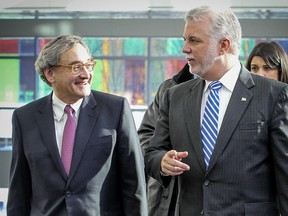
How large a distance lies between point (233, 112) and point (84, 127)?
32.3 inches

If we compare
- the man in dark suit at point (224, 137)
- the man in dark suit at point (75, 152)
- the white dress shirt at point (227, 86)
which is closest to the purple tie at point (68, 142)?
the man in dark suit at point (75, 152)

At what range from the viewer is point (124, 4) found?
7098mm

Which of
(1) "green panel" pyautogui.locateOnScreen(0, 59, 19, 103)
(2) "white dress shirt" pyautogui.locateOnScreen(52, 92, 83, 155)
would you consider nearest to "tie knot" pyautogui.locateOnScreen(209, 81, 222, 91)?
(2) "white dress shirt" pyautogui.locateOnScreen(52, 92, 83, 155)

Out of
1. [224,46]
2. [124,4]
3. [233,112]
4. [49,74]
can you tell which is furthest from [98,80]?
[233,112]

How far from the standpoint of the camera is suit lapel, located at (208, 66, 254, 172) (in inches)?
120

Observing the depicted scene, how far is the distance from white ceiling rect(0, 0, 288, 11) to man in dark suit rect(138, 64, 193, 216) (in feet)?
9.30

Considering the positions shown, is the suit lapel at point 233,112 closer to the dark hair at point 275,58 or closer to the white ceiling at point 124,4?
the dark hair at point 275,58

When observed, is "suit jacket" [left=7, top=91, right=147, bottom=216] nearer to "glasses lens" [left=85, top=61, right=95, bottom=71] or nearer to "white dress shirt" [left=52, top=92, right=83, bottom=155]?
"white dress shirt" [left=52, top=92, right=83, bottom=155]

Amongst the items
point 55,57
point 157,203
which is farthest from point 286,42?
point 55,57

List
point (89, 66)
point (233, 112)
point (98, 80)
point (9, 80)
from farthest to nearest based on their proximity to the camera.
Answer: point (9, 80), point (98, 80), point (89, 66), point (233, 112)

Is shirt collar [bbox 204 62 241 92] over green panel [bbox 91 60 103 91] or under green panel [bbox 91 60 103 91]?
over

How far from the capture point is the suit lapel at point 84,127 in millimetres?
3424

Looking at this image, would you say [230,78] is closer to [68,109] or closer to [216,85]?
[216,85]

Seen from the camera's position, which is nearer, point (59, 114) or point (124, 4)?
point (59, 114)
